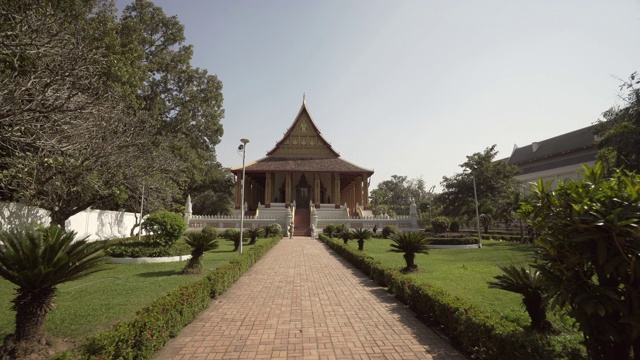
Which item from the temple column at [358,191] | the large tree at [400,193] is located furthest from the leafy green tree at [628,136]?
the large tree at [400,193]

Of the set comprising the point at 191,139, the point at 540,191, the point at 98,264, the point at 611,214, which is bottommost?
the point at 98,264

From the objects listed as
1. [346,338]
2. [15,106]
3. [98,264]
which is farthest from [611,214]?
[15,106]

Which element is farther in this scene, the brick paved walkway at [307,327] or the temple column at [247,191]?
the temple column at [247,191]

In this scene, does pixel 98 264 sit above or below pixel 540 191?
below

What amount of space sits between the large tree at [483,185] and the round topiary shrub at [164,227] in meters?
26.7

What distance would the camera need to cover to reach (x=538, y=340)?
3.55 meters

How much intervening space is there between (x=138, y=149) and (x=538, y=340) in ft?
60.4

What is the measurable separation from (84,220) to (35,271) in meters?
18.1

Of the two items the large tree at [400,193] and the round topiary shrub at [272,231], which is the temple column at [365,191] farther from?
the large tree at [400,193]

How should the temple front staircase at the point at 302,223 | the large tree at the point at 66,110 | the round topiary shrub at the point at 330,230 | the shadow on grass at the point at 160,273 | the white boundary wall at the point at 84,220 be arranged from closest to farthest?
the large tree at the point at 66,110, the shadow on grass at the point at 160,273, the white boundary wall at the point at 84,220, the round topiary shrub at the point at 330,230, the temple front staircase at the point at 302,223

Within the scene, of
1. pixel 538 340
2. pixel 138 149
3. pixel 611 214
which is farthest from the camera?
pixel 138 149

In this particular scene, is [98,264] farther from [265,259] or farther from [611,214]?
[265,259]

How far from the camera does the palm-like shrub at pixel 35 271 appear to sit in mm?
4074

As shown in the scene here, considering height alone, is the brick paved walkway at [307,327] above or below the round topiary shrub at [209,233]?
below
